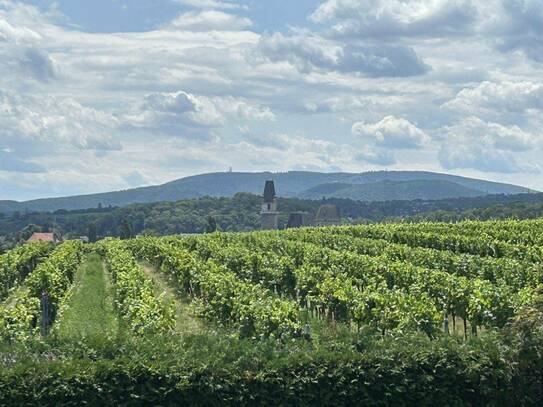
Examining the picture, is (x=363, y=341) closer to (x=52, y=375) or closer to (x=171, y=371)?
(x=171, y=371)

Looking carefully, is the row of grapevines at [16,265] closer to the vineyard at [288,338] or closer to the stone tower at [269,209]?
the vineyard at [288,338]

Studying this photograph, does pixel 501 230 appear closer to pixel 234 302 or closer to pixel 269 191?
pixel 234 302

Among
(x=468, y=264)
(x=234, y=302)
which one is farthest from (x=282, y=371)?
(x=468, y=264)

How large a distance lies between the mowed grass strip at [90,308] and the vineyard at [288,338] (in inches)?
5.0

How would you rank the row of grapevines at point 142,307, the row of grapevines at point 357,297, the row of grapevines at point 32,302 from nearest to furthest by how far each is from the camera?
the row of grapevines at point 32,302
the row of grapevines at point 357,297
the row of grapevines at point 142,307

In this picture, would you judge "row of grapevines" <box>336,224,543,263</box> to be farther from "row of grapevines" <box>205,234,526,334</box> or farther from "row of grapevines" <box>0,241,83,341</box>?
"row of grapevines" <box>0,241,83,341</box>

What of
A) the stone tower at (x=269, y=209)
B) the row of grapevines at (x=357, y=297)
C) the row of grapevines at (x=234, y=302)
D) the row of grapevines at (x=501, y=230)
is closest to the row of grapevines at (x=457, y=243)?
the row of grapevines at (x=501, y=230)

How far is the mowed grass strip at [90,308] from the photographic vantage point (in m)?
24.3

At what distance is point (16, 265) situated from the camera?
132ft

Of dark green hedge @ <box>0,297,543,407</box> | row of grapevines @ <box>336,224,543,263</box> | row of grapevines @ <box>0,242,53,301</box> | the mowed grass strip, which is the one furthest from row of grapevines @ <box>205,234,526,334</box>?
row of grapevines @ <box>0,242,53,301</box>

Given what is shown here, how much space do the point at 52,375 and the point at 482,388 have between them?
8.08 metres

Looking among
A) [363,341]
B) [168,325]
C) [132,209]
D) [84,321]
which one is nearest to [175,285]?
[84,321]

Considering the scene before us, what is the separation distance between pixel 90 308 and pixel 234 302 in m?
8.99

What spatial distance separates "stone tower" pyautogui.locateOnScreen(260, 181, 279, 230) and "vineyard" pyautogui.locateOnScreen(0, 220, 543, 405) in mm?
95933
